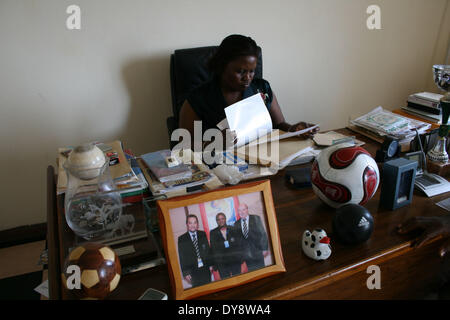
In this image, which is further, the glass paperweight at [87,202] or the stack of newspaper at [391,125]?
the stack of newspaper at [391,125]

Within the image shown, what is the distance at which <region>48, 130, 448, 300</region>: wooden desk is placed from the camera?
2.59 feet

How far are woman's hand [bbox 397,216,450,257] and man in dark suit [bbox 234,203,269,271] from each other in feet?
1.40

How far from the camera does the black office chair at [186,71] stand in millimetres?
2066

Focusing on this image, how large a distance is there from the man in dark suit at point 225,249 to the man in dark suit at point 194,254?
2cm

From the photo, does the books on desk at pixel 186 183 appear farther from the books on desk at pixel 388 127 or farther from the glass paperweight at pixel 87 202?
the books on desk at pixel 388 127

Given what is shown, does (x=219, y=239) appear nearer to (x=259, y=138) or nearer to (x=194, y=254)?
(x=194, y=254)

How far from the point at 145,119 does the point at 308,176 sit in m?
1.42

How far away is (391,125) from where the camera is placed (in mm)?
1647

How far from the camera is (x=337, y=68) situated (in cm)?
277

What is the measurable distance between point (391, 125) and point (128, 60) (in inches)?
61.5

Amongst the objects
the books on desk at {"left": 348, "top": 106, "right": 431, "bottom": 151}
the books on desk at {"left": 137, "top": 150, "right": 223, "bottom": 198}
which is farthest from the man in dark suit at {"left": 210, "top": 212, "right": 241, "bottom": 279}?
the books on desk at {"left": 348, "top": 106, "right": 431, "bottom": 151}

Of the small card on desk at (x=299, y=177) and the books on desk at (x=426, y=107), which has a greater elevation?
the books on desk at (x=426, y=107)

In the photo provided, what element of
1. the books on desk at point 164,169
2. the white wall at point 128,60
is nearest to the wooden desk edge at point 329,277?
the books on desk at point 164,169
